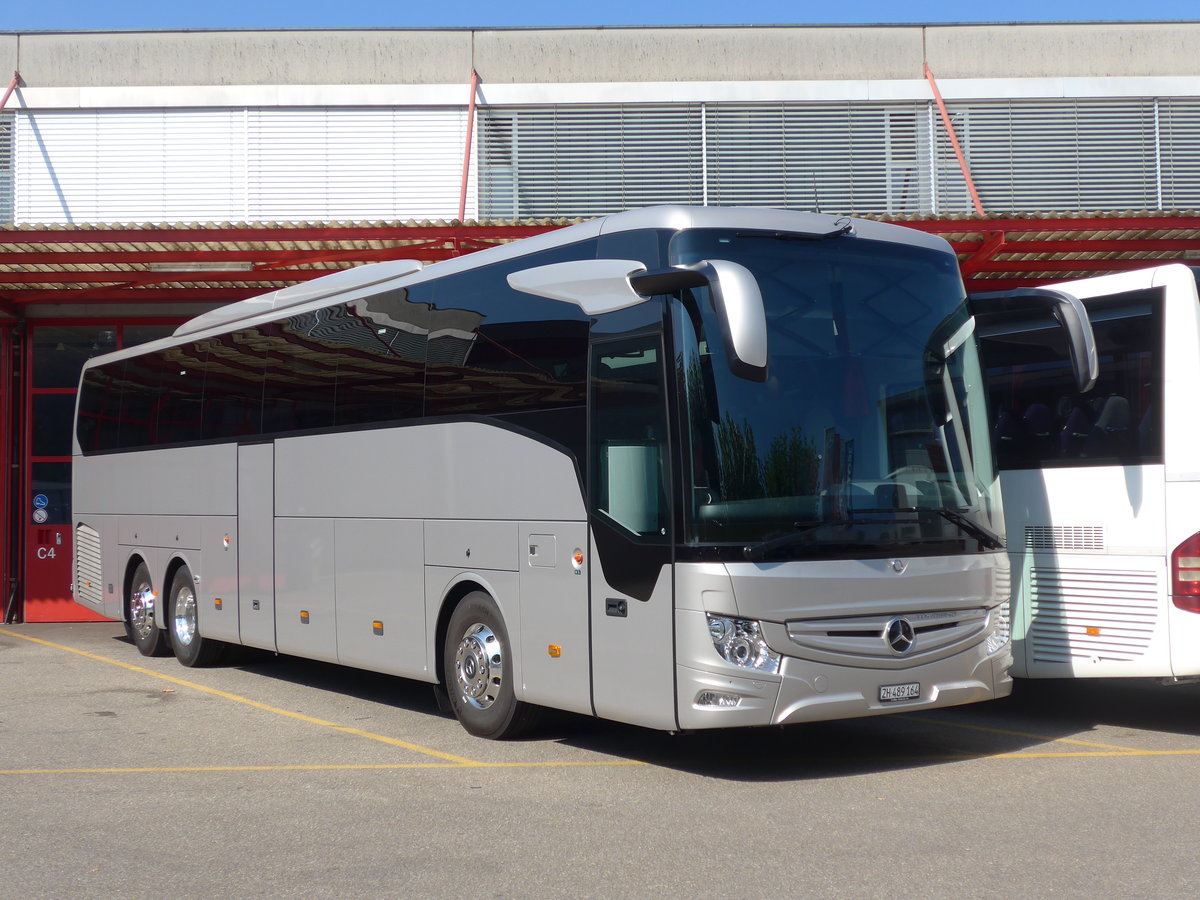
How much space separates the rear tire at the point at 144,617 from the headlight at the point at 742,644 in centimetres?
885

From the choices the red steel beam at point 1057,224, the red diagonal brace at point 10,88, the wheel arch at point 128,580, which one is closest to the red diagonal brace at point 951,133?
the red steel beam at point 1057,224

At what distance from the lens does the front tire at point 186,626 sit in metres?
13.7

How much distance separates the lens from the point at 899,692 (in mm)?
7816

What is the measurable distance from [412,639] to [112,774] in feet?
8.02

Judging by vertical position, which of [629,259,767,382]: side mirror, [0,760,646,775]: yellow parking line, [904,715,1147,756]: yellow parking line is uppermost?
[629,259,767,382]: side mirror

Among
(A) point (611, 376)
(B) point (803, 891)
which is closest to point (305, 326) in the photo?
(A) point (611, 376)

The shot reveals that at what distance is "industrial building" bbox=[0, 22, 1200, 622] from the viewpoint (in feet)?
63.8

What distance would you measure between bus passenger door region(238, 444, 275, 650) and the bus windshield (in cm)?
568

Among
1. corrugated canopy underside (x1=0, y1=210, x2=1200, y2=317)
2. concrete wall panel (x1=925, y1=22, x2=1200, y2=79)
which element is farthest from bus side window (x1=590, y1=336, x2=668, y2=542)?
concrete wall panel (x1=925, y1=22, x2=1200, y2=79)

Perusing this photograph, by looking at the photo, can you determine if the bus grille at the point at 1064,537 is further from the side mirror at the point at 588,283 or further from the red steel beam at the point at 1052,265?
the red steel beam at the point at 1052,265

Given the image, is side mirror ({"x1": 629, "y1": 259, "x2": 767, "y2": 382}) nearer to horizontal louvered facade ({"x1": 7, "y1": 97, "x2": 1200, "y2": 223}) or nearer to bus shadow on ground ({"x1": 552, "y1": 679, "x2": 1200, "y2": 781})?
bus shadow on ground ({"x1": 552, "y1": 679, "x2": 1200, "y2": 781})

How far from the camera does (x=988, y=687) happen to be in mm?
8297

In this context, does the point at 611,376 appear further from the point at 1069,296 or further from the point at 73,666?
the point at 73,666

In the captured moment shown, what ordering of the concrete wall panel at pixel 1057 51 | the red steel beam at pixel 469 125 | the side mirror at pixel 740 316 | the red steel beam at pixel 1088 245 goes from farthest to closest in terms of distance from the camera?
the concrete wall panel at pixel 1057 51
the red steel beam at pixel 469 125
the red steel beam at pixel 1088 245
the side mirror at pixel 740 316
